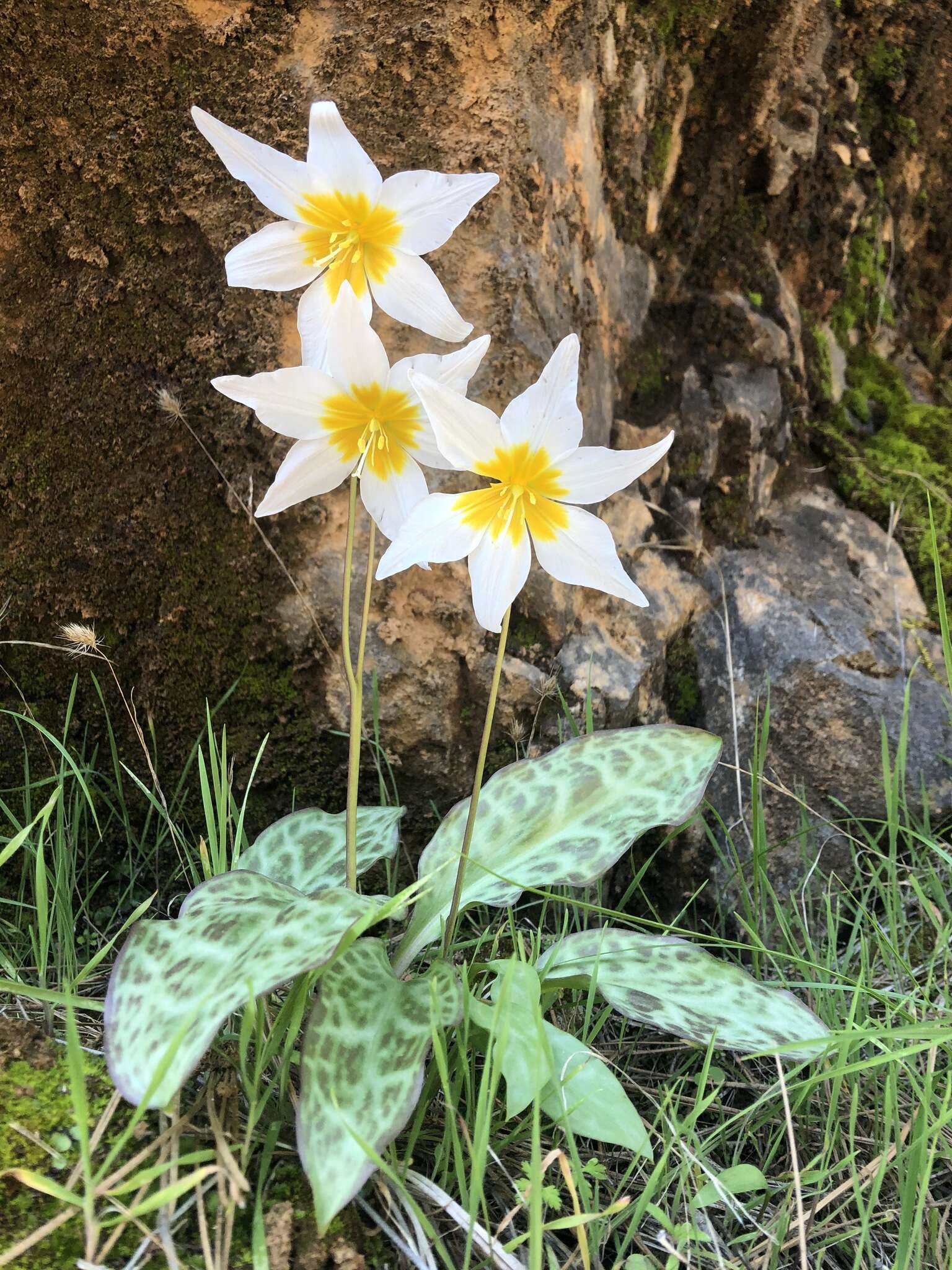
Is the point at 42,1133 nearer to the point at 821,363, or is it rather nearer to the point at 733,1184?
the point at 733,1184

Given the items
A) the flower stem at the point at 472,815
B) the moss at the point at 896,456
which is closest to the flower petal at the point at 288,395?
the flower stem at the point at 472,815

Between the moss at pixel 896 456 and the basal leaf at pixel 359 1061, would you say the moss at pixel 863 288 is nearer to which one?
the moss at pixel 896 456

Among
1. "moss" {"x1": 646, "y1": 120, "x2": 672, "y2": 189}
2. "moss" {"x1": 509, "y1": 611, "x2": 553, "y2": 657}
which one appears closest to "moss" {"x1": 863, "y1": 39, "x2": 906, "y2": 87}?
"moss" {"x1": 646, "y1": 120, "x2": 672, "y2": 189}

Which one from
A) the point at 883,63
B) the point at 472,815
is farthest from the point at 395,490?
the point at 883,63

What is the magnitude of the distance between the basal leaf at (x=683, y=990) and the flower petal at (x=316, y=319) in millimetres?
810

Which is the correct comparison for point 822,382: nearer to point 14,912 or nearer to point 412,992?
point 412,992

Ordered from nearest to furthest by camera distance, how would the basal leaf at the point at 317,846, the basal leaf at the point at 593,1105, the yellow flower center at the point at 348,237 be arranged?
the basal leaf at the point at 593,1105 → the yellow flower center at the point at 348,237 → the basal leaf at the point at 317,846

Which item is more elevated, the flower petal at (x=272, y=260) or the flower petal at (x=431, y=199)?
the flower petal at (x=431, y=199)

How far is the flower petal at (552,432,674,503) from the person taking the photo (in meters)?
1.12

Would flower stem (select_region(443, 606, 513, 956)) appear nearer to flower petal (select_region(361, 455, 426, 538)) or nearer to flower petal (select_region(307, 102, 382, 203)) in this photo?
flower petal (select_region(361, 455, 426, 538))

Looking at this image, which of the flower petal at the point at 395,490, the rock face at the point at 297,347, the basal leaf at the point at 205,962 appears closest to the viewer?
the basal leaf at the point at 205,962

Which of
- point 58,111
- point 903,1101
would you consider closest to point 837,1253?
point 903,1101

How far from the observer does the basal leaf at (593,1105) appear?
103cm

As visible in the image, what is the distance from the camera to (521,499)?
3.84ft
